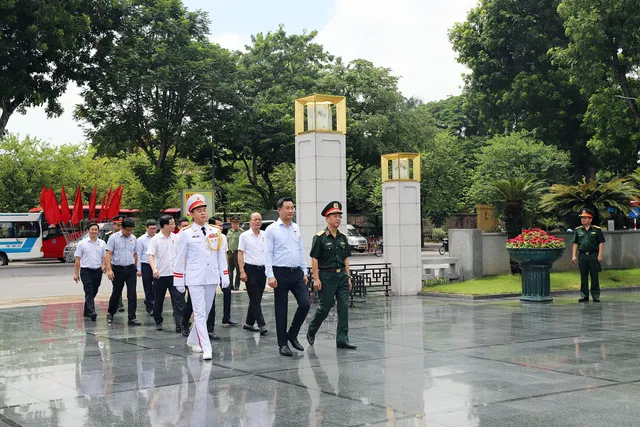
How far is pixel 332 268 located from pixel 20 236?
32641mm

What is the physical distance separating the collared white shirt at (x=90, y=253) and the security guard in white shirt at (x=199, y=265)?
3882mm

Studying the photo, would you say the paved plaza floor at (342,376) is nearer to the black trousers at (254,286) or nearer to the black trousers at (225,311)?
the black trousers at (225,311)

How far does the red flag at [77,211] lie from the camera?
120 ft

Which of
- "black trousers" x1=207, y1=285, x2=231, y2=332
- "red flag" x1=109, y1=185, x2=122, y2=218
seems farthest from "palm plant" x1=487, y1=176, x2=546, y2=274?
"red flag" x1=109, y1=185, x2=122, y2=218

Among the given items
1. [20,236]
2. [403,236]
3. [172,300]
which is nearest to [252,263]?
[172,300]

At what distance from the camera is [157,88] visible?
34.6 metres

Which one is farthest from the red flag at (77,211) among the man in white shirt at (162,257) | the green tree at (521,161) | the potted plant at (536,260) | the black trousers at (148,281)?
the potted plant at (536,260)

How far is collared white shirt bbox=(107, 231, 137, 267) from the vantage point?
12047 mm

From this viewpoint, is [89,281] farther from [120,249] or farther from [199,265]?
[199,265]

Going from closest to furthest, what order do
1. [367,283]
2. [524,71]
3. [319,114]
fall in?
[319,114]
[367,283]
[524,71]

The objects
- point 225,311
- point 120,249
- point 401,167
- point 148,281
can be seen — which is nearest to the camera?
point 225,311

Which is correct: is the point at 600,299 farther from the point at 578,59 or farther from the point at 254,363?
the point at 578,59

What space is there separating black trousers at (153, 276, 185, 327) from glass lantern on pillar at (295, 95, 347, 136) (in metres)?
4.97

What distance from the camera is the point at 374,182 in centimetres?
5122
